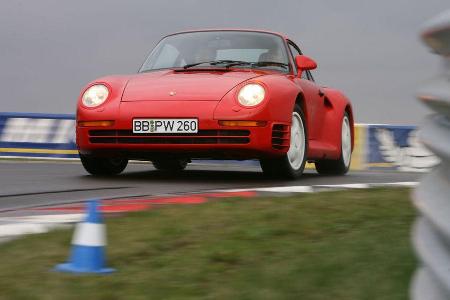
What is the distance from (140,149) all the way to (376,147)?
8.32 meters

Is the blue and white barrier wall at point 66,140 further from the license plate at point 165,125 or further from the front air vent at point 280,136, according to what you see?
the license plate at point 165,125

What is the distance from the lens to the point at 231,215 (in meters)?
3.92

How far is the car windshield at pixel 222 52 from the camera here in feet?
26.5

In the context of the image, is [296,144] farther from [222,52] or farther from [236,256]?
[236,256]

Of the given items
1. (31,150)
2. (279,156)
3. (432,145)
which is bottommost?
(31,150)

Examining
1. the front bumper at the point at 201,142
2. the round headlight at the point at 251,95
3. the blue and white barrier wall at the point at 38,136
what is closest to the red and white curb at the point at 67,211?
the front bumper at the point at 201,142

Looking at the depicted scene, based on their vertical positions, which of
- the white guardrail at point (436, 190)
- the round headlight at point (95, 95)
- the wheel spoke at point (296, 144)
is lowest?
the wheel spoke at point (296, 144)

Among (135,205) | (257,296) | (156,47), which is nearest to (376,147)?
(156,47)

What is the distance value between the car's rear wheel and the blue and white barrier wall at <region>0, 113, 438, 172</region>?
15.1 ft

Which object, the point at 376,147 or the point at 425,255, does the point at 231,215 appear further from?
the point at 376,147

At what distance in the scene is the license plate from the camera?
6.85 meters

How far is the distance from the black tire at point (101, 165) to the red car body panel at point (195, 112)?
0.55m

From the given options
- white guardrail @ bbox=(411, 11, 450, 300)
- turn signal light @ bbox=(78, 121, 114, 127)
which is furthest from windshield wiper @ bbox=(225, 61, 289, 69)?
white guardrail @ bbox=(411, 11, 450, 300)

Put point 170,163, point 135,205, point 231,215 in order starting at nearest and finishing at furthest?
1. point 231,215
2. point 135,205
3. point 170,163
